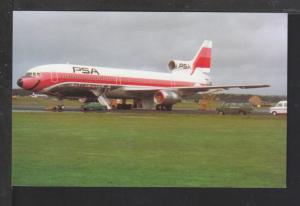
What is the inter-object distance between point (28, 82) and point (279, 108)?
2906 mm

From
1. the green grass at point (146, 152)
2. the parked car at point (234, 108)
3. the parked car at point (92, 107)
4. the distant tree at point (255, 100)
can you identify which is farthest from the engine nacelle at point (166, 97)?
the distant tree at point (255, 100)

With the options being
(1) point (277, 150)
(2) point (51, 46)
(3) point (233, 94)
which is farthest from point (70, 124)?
(1) point (277, 150)

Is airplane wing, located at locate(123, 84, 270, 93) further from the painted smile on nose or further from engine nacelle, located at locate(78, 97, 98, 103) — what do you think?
the painted smile on nose

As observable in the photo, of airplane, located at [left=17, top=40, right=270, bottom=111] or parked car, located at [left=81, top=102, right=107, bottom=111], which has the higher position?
airplane, located at [left=17, top=40, right=270, bottom=111]

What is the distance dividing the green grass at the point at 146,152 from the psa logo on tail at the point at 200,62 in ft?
2.06

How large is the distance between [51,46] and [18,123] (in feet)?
3.19

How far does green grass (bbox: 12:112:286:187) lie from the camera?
20.4 feet

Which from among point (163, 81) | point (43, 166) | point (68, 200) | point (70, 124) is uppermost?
point (163, 81)

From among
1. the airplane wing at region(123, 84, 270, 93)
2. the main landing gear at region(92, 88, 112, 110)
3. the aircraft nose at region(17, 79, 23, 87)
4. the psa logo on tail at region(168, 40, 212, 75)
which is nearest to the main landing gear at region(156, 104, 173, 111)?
the airplane wing at region(123, 84, 270, 93)

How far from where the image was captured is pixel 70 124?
6.44 m

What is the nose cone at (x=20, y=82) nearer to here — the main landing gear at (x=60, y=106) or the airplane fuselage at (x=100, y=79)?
the airplane fuselage at (x=100, y=79)

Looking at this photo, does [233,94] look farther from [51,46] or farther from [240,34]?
[51,46]

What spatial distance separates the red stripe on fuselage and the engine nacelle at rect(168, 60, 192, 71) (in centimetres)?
31

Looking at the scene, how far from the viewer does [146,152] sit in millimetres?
6340
